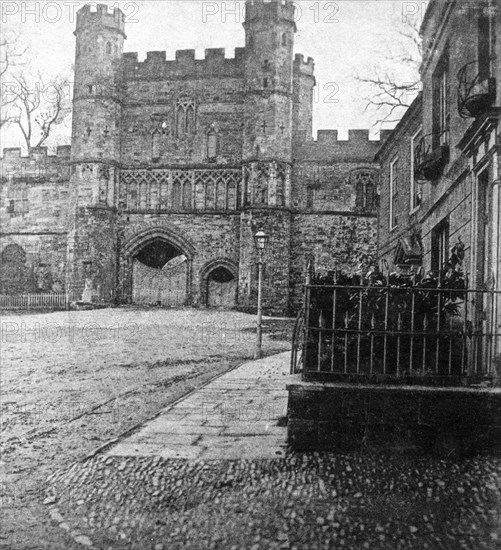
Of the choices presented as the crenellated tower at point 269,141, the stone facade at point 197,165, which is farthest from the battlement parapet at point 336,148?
the crenellated tower at point 269,141

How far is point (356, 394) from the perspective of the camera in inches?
191

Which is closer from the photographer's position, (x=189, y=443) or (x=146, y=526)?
(x=146, y=526)

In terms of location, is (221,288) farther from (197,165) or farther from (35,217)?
(35,217)

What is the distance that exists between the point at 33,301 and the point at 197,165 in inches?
389

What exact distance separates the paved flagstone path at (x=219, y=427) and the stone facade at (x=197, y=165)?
19084 millimetres

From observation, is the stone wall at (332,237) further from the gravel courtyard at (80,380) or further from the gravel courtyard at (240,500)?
the gravel courtyard at (240,500)

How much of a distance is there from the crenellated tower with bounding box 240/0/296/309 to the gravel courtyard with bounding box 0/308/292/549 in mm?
5591

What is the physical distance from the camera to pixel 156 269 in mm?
29297

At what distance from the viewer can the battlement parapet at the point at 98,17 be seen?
27359 mm

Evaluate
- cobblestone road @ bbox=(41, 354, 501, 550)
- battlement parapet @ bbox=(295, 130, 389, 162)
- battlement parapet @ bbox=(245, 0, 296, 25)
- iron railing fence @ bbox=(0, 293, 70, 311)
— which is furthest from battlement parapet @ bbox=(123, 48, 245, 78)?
cobblestone road @ bbox=(41, 354, 501, 550)

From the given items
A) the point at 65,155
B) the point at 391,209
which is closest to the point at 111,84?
the point at 65,155

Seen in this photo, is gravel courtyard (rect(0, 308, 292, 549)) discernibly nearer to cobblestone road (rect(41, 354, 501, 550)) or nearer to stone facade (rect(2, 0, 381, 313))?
cobblestone road (rect(41, 354, 501, 550))

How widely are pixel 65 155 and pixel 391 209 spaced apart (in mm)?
19965

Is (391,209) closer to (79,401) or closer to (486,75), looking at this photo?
(486,75)
